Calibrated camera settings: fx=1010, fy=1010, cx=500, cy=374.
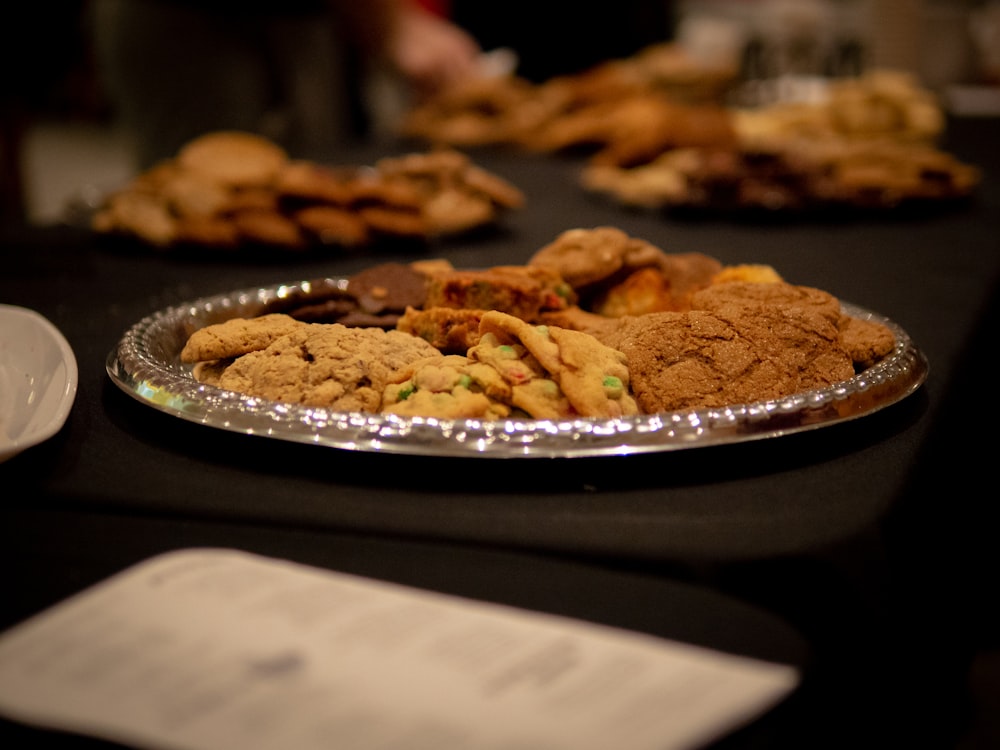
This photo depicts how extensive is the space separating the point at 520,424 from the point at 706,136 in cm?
209

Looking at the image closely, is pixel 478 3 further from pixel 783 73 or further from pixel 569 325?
pixel 569 325

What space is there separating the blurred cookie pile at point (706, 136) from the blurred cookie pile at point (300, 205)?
1.53 feet

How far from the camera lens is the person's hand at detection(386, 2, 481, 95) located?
131 inches

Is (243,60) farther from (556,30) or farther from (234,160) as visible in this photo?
(556,30)

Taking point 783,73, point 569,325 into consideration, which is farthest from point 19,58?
point 783,73

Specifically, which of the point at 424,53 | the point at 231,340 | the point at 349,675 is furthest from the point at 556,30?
the point at 349,675

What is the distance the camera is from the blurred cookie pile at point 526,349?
2.92 feet

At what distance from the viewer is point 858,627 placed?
723 mm

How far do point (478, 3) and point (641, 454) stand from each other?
21.2ft

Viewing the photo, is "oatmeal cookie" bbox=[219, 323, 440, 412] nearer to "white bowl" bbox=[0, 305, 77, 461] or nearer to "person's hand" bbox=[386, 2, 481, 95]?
"white bowl" bbox=[0, 305, 77, 461]

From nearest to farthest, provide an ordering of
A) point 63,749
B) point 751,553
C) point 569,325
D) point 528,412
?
point 63,749 → point 751,553 → point 528,412 → point 569,325

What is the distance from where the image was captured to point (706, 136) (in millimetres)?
2711

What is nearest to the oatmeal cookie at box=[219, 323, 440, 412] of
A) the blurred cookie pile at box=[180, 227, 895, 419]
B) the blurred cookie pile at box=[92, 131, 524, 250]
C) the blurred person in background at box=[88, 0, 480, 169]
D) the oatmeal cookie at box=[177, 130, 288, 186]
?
the blurred cookie pile at box=[180, 227, 895, 419]

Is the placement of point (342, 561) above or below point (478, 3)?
above
